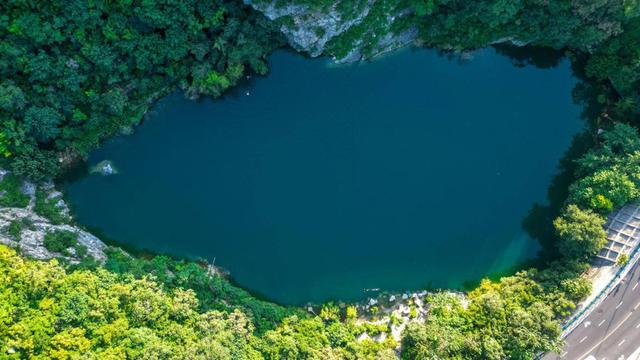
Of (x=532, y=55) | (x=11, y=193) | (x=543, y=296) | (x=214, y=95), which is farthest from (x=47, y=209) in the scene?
(x=532, y=55)

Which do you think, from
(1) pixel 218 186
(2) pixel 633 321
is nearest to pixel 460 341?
(2) pixel 633 321

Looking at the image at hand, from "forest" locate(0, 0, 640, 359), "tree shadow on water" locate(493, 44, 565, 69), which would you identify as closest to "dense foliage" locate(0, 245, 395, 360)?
"forest" locate(0, 0, 640, 359)

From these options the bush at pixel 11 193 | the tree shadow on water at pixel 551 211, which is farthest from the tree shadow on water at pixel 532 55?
the bush at pixel 11 193

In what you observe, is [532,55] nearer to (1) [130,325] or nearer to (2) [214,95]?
(2) [214,95]

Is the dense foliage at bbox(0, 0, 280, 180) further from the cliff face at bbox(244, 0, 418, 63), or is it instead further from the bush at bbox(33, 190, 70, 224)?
the cliff face at bbox(244, 0, 418, 63)

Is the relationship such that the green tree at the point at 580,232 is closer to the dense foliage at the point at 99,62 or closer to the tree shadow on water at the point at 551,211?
the tree shadow on water at the point at 551,211
